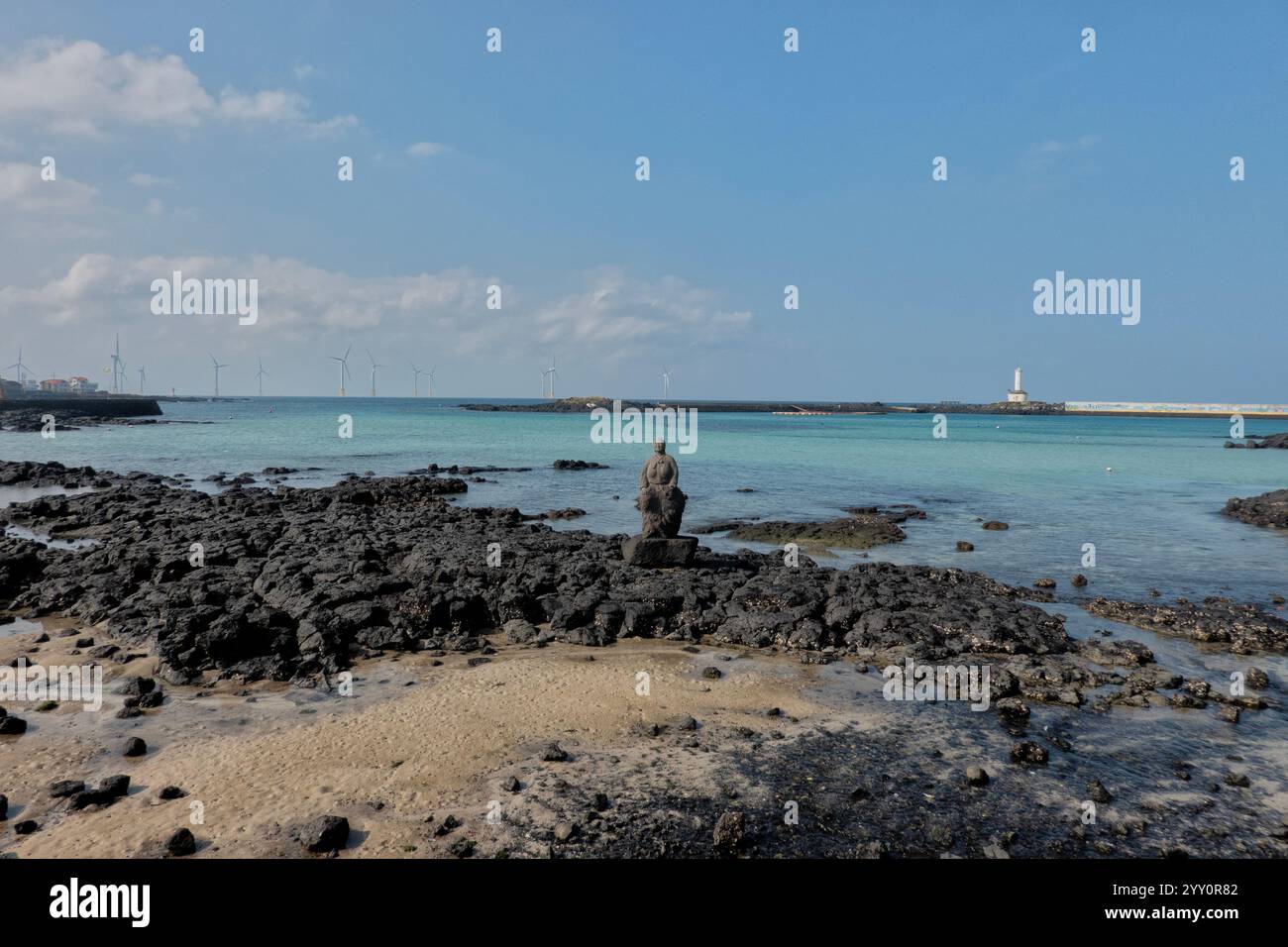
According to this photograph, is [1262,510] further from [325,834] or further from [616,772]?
[325,834]

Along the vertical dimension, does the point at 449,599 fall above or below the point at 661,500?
below

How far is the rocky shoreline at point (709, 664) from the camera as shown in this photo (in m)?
9.15

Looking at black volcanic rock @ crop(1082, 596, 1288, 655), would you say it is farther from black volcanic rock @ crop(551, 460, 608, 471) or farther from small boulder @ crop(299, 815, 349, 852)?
black volcanic rock @ crop(551, 460, 608, 471)

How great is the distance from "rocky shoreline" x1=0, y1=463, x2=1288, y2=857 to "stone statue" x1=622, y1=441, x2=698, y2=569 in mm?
526

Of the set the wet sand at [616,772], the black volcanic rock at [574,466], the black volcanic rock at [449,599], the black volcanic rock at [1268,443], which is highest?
the black volcanic rock at [1268,443]

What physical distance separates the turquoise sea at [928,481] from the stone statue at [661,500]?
6.94m

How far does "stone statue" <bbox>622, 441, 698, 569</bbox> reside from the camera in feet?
68.7

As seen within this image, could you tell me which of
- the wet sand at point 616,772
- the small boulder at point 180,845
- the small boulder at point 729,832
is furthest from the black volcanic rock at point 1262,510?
the small boulder at point 180,845

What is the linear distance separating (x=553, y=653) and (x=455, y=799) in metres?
6.25

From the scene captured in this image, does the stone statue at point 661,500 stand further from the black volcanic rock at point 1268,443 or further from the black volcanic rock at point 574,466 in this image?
the black volcanic rock at point 1268,443

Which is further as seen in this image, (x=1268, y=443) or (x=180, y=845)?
(x=1268, y=443)

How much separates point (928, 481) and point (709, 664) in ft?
137

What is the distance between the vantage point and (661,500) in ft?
69.4

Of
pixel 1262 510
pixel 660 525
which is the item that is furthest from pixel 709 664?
pixel 1262 510
